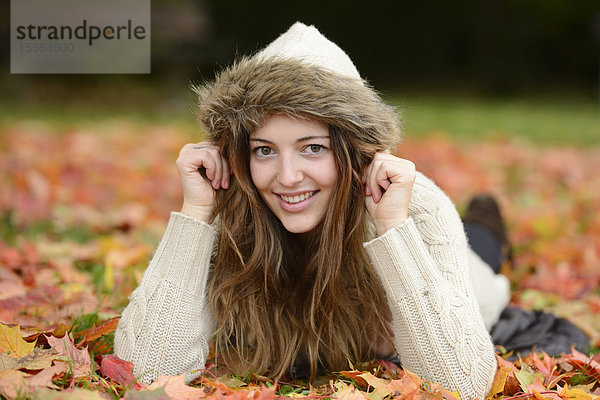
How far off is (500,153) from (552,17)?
1422 centimetres

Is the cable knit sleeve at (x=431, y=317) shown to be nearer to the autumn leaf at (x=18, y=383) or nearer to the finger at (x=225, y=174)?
the finger at (x=225, y=174)

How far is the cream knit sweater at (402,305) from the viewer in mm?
2104

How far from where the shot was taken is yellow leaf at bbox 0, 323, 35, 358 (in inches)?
78.3

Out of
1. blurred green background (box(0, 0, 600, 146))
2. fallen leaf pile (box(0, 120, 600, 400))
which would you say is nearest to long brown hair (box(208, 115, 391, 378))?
fallen leaf pile (box(0, 120, 600, 400))

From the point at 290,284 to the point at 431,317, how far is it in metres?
0.59

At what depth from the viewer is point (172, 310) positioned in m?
2.24

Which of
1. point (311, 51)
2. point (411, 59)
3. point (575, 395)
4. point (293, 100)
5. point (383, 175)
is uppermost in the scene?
point (411, 59)

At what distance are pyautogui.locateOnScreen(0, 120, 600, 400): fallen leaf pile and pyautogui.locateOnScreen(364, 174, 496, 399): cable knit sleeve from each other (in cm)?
9

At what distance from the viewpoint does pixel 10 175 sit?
532cm

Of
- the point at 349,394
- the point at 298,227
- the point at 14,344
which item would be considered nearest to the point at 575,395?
the point at 349,394

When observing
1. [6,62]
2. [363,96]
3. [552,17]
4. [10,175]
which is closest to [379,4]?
[552,17]

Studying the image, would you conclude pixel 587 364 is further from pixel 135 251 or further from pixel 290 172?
pixel 135 251

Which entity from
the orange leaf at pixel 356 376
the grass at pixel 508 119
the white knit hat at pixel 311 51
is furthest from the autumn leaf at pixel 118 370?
the grass at pixel 508 119

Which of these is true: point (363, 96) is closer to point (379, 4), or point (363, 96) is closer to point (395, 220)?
point (395, 220)
